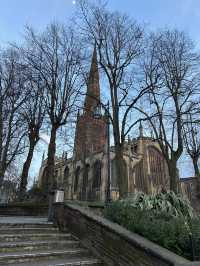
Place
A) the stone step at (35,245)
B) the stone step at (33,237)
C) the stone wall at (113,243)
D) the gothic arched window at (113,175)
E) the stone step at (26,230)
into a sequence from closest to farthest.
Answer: the stone wall at (113,243) < the stone step at (35,245) < the stone step at (33,237) < the stone step at (26,230) < the gothic arched window at (113,175)

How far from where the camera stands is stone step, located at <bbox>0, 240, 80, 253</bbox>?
5848 mm

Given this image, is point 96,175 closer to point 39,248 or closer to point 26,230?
point 26,230

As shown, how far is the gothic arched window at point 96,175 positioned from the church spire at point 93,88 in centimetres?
2893

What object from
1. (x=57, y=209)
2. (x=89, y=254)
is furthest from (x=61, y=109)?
(x=89, y=254)

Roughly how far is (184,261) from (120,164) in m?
8.95

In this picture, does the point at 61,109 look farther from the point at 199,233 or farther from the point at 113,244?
the point at 199,233

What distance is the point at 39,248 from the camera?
6.13 m

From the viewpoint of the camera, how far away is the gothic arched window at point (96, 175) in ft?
147

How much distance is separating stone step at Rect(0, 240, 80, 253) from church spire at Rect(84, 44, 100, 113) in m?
9.98

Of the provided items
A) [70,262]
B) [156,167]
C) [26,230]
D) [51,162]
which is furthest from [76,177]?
[70,262]

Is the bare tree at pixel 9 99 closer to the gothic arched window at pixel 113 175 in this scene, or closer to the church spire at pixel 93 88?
the church spire at pixel 93 88

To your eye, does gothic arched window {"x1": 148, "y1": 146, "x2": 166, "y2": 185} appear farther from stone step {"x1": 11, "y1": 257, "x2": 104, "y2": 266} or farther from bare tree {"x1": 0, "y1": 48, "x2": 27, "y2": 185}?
stone step {"x1": 11, "y1": 257, "x2": 104, "y2": 266}

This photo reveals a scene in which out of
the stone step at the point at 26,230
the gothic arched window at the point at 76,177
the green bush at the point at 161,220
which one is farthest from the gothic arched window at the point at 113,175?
the green bush at the point at 161,220

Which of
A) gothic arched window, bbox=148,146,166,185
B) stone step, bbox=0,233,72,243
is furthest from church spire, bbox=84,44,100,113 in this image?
gothic arched window, bbox=148,146,166,185
